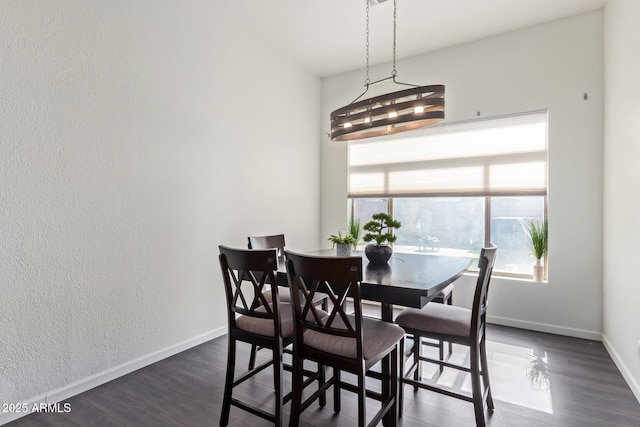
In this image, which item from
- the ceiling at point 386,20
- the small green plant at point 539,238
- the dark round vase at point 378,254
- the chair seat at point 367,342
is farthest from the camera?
the small green plant at point 539,238

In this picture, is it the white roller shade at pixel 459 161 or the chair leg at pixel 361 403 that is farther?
the white roller shade at pixel 459 161

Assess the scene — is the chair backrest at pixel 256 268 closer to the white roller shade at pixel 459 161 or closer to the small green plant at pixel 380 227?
the small green plant at pixel 380 227

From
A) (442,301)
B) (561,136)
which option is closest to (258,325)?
(442,301)

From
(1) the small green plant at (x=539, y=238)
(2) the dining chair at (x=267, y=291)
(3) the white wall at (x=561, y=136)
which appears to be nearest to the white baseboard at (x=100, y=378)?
(2) the dining chair at (x=267, y=291)

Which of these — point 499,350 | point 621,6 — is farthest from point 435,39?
point 499,350

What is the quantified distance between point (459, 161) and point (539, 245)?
1219 millimetres

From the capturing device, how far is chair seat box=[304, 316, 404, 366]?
64.3 inches

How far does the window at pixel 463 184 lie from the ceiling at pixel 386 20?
938 mm

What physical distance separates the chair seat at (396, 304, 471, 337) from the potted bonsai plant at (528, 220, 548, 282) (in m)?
1.81

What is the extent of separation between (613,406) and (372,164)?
3252 millimetres

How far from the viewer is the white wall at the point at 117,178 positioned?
1.96 meters

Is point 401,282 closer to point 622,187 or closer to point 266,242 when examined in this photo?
point 266,242

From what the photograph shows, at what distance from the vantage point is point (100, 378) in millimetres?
2289

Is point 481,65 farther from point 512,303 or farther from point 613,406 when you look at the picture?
point 613,406
